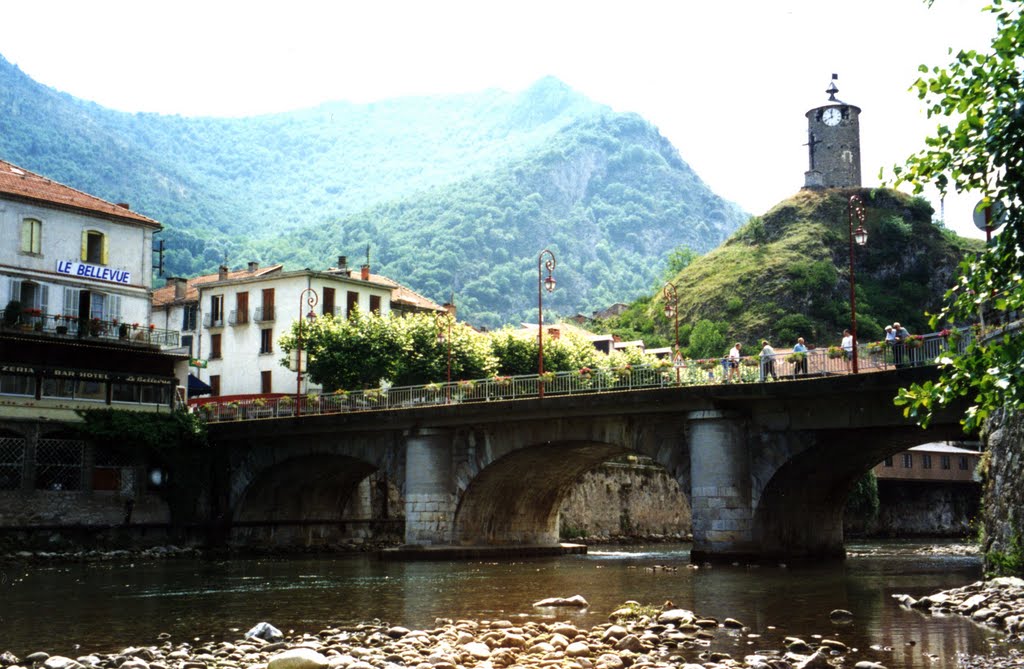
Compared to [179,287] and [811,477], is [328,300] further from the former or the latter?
[811,477]

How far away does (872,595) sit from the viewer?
90.6 ft

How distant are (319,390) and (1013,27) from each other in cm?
6253

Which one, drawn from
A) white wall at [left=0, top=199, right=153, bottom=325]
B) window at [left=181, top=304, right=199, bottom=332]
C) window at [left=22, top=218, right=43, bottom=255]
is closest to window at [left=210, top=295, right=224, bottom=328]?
window at [left=181, top=304, right=199, bottom=332]

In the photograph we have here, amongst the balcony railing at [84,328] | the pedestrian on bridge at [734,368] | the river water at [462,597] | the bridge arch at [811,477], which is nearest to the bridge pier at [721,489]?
the bridge arch at [811,477]

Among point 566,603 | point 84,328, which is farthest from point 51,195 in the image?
point 566,603

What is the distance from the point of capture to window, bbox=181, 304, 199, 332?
7925cm

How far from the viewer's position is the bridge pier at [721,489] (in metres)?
36.8

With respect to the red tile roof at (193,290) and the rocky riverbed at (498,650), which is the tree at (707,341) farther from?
the rocky riverbed at (498,650)

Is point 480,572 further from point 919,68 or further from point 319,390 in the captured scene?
point 319,390

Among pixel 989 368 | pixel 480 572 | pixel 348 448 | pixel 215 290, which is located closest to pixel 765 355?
pixel 480 572

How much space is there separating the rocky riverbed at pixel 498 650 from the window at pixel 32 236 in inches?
1397

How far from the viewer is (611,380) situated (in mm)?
42344

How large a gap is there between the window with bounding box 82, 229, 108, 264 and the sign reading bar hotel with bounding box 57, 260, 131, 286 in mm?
334

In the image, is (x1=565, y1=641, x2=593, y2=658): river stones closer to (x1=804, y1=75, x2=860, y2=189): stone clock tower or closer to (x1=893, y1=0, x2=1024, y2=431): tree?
(x1=893, y1=0, x2=1024, y2=431): tree
